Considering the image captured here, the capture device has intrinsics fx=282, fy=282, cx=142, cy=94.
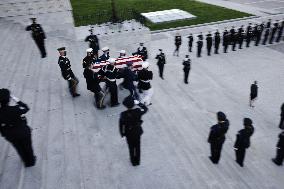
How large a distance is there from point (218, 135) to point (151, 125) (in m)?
2.47

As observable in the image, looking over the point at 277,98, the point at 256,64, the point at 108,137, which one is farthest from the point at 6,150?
the point at 256,64

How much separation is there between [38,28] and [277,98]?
1038 centimetres

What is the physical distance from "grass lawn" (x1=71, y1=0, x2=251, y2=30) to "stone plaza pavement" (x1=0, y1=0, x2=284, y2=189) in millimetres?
6503

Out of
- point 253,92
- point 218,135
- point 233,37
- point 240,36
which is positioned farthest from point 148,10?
point 218,135

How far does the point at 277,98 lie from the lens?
1148cm

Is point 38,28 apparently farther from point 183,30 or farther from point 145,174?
point 183,30

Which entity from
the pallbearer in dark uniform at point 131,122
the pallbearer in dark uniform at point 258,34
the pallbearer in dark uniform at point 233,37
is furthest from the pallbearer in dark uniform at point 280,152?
the pallbearer in dark uniform at point 258,34

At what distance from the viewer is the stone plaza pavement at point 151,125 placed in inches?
253

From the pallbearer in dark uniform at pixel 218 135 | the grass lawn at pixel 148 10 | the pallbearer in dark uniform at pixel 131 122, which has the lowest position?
the grass lawn at pixel 148 10

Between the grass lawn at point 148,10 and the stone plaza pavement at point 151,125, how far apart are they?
650 centimetres

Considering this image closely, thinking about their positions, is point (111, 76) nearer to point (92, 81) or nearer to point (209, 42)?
point (92, 81)

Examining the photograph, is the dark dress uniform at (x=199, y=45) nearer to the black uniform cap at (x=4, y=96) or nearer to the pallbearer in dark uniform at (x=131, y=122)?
the pallbearer in dark uniform at (x=131, y=122)

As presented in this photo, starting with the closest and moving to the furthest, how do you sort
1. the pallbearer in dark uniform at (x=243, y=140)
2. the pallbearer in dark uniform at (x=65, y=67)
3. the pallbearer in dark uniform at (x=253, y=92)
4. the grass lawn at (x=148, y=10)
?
the pallbearer in dark uniform at (x=243, y=140) < the pallbearer in dark uniform at (x=65, y=67) < the pallbearer in dark uniform at (x=253, y=92) < the grass lawn at (x=148, y=10)

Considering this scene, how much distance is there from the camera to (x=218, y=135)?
6570 mm
